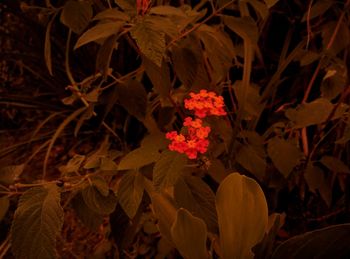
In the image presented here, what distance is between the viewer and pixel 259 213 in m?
0.56

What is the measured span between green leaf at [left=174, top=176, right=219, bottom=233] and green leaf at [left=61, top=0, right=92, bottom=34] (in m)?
0.31

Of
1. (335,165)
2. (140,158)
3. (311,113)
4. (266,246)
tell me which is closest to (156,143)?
(140,158)

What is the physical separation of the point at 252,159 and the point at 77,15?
0.45m

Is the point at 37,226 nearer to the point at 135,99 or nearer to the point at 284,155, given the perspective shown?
the point at 135,99

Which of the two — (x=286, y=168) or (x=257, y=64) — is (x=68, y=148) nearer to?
(x=257, y=64)

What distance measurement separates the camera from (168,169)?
55cm

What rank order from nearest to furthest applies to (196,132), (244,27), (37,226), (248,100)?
(37,226), (196,132), (244,27), (248,100)

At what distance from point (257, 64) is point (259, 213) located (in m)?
0.75

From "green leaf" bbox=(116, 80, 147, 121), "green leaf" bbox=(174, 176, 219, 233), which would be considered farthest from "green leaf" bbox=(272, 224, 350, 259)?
"green leaf" bbox=(116, 80, 147, 121)

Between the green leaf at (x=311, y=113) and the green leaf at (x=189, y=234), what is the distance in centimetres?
36

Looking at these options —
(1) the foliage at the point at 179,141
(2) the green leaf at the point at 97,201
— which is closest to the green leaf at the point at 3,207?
(1) the foliage at the point at 179,141

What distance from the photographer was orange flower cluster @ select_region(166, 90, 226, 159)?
55cm

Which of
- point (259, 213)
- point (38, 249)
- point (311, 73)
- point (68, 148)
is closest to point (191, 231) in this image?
point (259, 213)

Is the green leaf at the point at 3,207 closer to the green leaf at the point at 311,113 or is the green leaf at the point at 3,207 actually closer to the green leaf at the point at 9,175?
the green leaf at the point at 9,175
